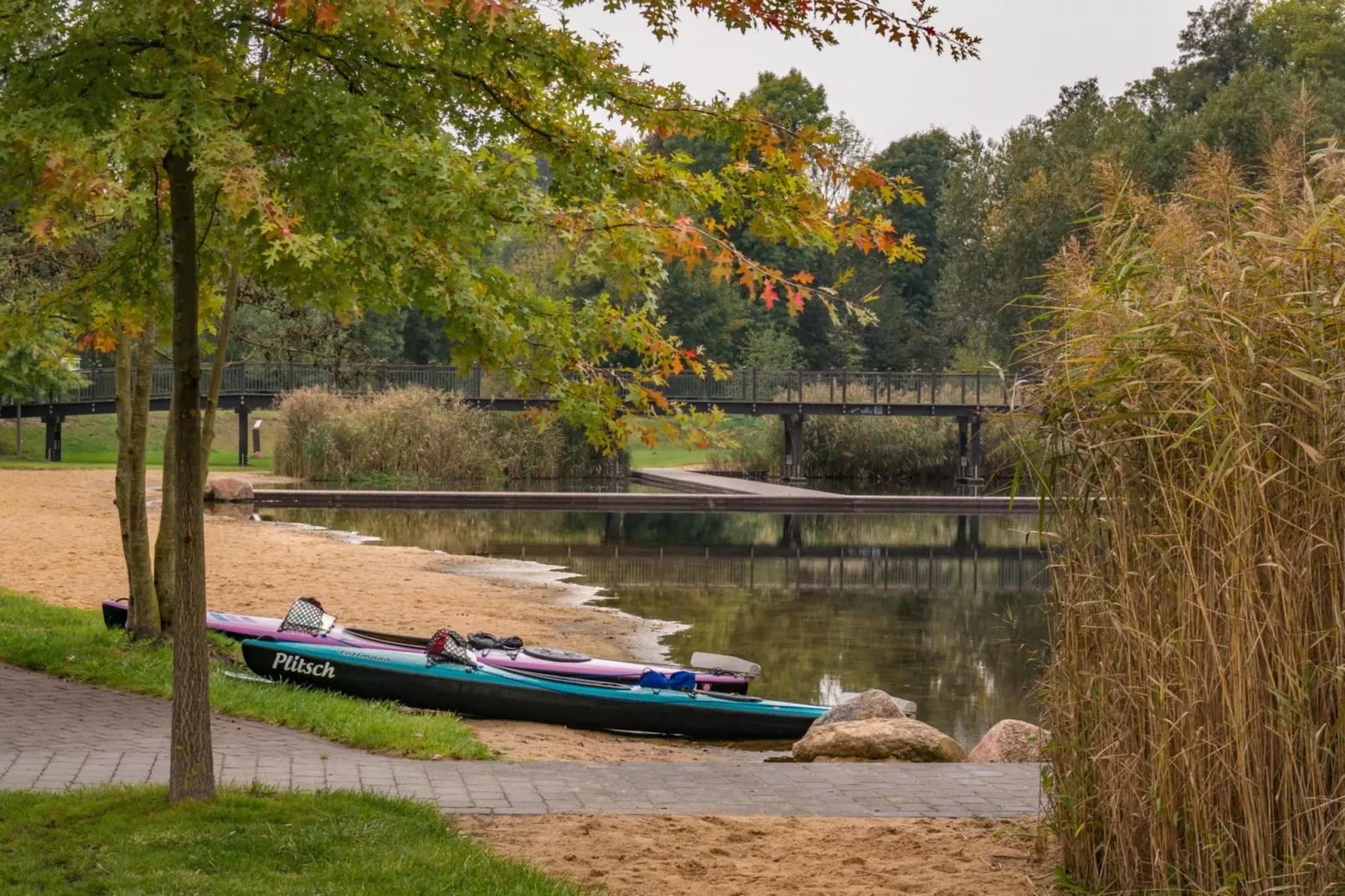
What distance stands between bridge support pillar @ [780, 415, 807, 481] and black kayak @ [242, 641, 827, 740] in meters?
31.3

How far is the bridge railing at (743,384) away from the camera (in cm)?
4247

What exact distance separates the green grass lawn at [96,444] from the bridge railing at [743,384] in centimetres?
175

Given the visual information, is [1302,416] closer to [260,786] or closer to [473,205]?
[473,205]

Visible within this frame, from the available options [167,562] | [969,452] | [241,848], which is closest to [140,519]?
[167,562]

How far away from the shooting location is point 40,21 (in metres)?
6.41

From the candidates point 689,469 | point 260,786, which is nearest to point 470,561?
point 260,786

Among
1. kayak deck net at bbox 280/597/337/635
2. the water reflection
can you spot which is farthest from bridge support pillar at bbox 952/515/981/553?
kayak deck net at bbox 280/597/337/635

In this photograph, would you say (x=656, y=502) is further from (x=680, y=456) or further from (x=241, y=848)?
(x=241, y=848)

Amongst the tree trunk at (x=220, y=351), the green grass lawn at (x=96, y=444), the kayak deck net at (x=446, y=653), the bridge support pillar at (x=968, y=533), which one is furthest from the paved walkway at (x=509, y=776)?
the green grass lawn at (x=96, y=444)

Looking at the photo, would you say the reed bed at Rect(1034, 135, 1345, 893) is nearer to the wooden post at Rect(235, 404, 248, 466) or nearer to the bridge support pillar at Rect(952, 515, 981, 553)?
the bridge support pillar at Rect(952, 515, 981, 553)

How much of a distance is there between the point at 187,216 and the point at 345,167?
0.92 meters

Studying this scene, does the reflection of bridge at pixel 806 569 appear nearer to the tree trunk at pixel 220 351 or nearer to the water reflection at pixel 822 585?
the water reflection at pixel 822 585

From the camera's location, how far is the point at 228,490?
3127cm

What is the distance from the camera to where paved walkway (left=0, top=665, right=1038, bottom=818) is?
798cm
